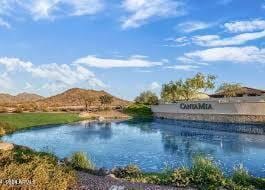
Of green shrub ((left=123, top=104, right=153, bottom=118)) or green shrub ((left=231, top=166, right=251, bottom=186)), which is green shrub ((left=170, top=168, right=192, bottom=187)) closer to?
green shrub ((left=231, top=166, right=251, bottom=186))

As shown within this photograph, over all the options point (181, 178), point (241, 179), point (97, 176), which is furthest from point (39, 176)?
point (241, 179)

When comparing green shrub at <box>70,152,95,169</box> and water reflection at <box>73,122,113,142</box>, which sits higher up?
green shrub at <box>70,152,95,169</box>

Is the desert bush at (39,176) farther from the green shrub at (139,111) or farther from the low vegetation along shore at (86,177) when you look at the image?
the green shrub at (139,111)

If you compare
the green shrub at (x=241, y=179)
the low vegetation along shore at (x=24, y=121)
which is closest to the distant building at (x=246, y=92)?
the low vegetation along shore at (x=24, y=121)

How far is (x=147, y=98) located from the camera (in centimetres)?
14275

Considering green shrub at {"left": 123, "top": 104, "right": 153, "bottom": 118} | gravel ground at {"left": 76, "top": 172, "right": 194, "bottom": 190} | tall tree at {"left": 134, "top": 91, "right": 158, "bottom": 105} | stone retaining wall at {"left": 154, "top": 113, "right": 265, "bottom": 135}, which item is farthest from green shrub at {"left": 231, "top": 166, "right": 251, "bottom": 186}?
tall tree at {"left": 134, "top": 91, "right": 158, "bottom": 105}

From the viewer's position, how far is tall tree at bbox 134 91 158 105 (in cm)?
13550

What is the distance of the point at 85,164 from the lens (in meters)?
20.3

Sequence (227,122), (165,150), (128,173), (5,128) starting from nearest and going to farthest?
1. (128,173)
2. (165,150)
3. (5,128)
4. (227,122)

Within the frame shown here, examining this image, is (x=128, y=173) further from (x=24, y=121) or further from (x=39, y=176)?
(x=24, y=121)

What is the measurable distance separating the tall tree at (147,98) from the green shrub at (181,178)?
11618 centimetres

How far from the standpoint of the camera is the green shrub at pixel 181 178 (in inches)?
596

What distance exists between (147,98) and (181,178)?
417ft

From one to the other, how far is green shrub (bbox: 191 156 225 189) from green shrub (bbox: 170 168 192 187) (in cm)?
24
